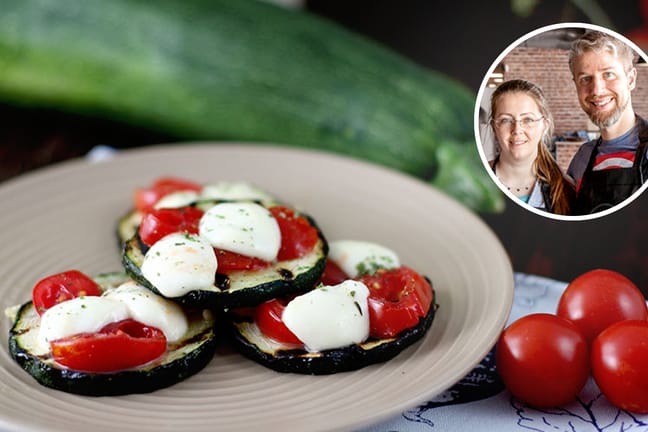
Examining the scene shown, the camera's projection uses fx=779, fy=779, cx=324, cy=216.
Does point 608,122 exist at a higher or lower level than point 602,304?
higher

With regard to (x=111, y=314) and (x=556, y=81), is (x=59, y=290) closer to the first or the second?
(x=111, y=314)

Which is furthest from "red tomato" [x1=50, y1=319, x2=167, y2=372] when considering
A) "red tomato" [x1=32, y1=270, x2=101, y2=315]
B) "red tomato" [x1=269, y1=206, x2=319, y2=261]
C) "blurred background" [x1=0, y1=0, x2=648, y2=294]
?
"blurred background" [x1=0, y1=0, x2=648, y2=294]

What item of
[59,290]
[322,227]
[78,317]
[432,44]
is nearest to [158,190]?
[322,227]

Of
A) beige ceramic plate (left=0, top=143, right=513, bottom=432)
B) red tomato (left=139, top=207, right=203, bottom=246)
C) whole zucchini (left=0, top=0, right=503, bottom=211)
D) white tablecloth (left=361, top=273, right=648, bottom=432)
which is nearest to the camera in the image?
beige ceramic plate (left=0, top=143, right=513, bottom=432)

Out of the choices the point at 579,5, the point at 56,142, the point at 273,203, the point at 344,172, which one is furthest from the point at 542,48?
the point at 56,142

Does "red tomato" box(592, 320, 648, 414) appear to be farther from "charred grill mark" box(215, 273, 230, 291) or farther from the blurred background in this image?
the blurred background

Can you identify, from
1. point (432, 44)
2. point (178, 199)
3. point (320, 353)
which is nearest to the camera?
point (320, 353)

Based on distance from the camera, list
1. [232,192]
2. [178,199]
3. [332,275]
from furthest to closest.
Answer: [232,192], [178,199], [332,275]
